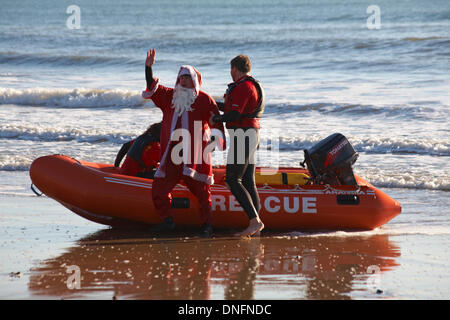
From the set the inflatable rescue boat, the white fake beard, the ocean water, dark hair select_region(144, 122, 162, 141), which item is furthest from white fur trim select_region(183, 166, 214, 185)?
the ocean water

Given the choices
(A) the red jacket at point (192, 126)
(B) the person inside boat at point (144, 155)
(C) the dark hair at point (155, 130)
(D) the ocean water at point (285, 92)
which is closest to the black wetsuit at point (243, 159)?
(A) the red jacket at point (192, 126)

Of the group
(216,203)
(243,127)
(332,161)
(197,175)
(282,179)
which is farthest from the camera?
(282,179)

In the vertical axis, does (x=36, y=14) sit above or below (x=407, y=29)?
above

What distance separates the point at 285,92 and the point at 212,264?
10814 mm

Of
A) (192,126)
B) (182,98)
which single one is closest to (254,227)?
(192,126)

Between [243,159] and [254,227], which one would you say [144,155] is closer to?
[243,159]

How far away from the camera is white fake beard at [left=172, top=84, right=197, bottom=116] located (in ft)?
18.1

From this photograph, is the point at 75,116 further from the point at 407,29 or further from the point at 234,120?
the point at 407,29

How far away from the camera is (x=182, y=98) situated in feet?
18.1

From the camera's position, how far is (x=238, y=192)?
5.59 meters

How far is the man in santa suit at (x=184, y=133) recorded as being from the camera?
5.51 metres

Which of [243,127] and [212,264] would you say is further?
[243,127]
